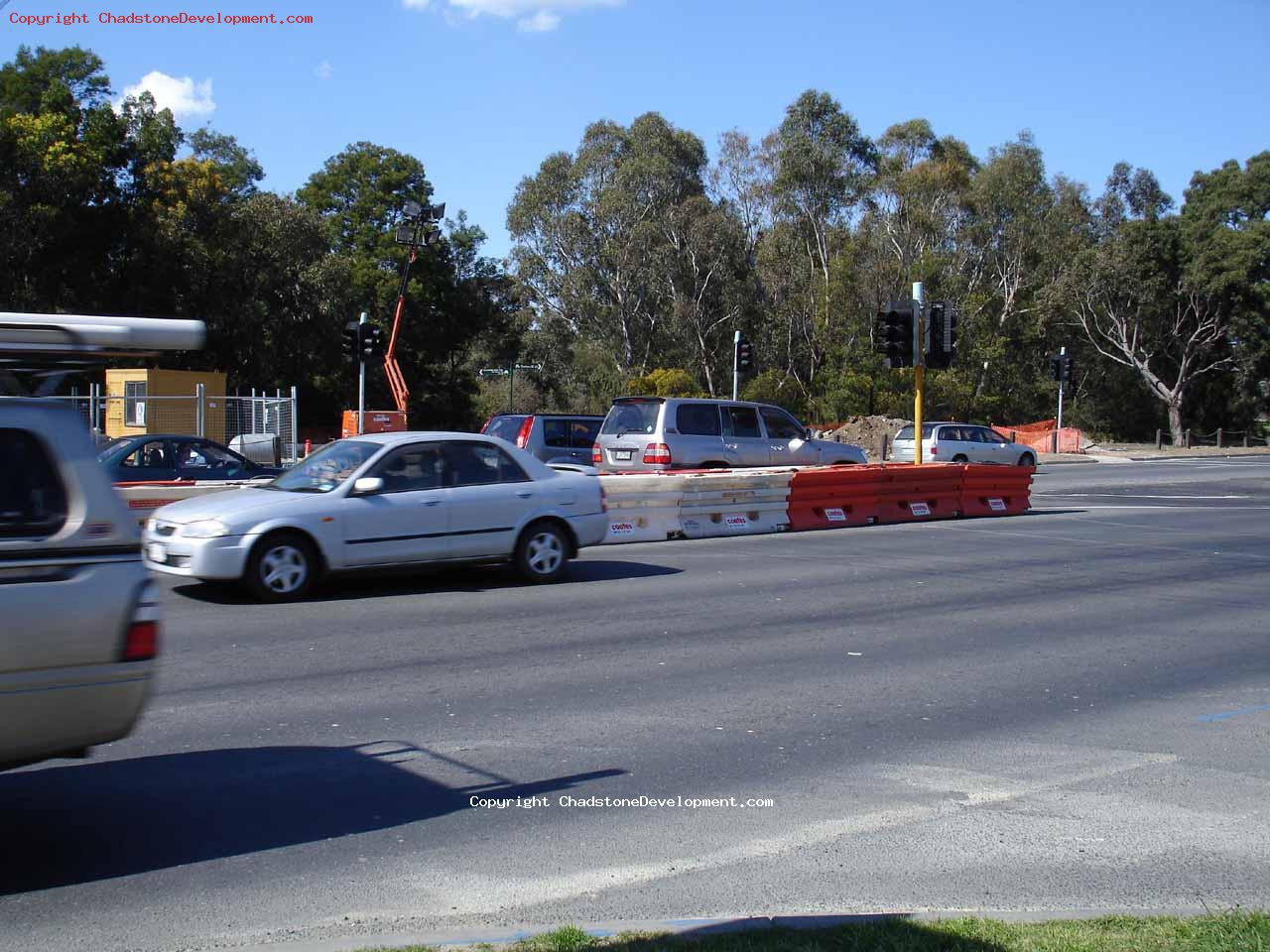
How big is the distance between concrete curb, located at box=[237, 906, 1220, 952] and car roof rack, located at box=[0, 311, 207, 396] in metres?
2.65

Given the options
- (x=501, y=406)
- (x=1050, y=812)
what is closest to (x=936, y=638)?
(x=1050, y=812)

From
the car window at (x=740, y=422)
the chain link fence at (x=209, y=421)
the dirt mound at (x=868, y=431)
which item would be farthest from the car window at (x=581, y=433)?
the dirt mound at (x=868, y=431)

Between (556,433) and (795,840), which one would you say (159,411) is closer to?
(556,433)

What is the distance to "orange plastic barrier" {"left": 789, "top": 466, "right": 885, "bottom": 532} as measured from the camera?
18609mm

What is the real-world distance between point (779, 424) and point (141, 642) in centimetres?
1727

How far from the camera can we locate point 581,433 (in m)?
23.2

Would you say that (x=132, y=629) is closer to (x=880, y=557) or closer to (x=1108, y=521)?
(x=880, y=557)

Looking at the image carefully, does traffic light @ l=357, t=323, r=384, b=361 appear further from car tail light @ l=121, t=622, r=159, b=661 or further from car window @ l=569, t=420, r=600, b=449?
car tail light @ l=121, t=622, r=159, b=661

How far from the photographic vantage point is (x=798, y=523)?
733 inches

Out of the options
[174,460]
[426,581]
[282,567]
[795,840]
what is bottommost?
[795,840]

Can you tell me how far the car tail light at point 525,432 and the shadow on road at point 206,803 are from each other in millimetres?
15728

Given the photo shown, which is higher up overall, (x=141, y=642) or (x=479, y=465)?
(x=479, y=465)

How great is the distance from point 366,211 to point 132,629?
57.2 meters

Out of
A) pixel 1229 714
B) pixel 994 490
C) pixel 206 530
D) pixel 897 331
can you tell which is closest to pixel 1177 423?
pixel 994 490
